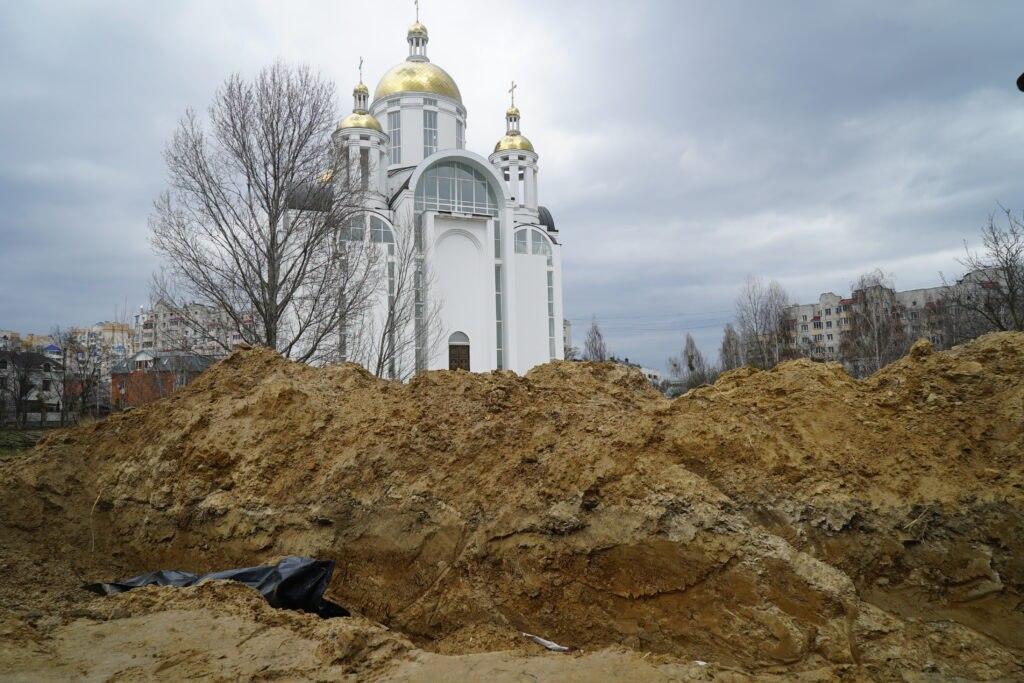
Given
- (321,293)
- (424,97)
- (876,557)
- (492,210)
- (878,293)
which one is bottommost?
(876,557)

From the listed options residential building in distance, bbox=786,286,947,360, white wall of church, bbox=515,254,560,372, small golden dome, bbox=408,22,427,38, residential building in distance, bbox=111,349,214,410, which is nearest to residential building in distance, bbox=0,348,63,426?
residential building in distance, bbox=111,349,214,410

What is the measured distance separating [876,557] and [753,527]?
3.19 ft

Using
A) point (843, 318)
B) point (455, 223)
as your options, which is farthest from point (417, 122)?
point (843, 318)

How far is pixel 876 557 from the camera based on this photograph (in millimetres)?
4941

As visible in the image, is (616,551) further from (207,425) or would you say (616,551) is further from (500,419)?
(207,425)

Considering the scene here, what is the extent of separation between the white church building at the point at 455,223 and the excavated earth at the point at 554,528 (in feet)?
70.1

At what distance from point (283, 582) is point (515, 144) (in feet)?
131

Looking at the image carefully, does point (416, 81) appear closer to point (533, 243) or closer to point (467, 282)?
Result: point (533, 243)

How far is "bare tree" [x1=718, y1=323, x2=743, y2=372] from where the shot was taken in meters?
45.2

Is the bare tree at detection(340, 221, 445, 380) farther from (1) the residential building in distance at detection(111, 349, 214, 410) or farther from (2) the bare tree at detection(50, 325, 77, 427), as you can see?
(2) the bare tree at detection(50, 325, 77, 427)

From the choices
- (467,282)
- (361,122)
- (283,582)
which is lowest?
(283,582)

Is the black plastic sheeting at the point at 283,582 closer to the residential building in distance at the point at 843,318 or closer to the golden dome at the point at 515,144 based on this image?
the residential building in distance at the point at 843,318

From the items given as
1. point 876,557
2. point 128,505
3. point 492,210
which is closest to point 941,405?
point 876,557

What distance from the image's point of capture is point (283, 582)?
5.30m
